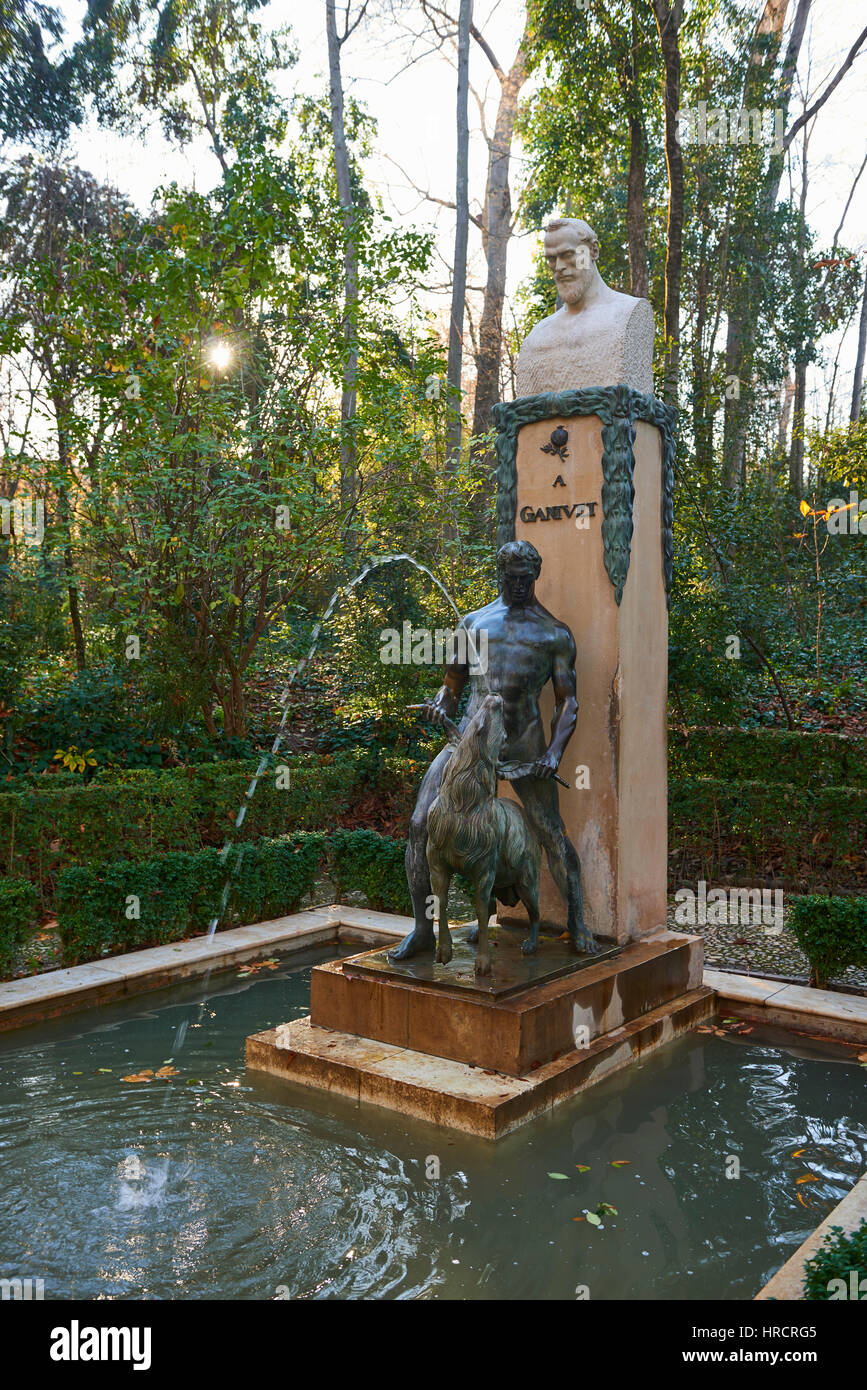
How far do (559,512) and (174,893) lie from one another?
3862 millimetres

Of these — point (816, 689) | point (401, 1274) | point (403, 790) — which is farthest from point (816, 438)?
point (401, 1274)

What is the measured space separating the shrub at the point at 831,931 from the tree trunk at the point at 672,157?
9.23m

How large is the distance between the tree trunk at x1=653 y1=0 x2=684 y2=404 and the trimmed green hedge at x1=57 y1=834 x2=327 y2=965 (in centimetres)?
905

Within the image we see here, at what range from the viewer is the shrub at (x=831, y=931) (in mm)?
6508

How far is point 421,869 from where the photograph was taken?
5594 mm

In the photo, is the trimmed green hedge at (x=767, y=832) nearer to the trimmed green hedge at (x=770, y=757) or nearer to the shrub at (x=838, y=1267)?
the trimmed green hedge at (x=770, y=757)

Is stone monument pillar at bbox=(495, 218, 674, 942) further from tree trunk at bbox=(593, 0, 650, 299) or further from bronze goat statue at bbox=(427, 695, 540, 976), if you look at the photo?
tree trunk at bbox=(593, 0, 650, 299)

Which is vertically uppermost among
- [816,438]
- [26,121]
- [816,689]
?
[26,121]

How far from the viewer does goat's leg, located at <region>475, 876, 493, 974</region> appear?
520 cm

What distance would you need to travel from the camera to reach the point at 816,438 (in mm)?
15797

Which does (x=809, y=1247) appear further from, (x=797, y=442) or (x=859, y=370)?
(x=859, y=370)
